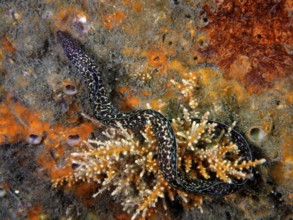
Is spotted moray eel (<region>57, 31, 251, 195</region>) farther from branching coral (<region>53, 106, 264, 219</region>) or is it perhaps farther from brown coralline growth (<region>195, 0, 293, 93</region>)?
brown coralline growth (<region>195, 0, 293, 93</region>)

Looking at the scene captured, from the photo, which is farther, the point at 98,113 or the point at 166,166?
the point at 98,113

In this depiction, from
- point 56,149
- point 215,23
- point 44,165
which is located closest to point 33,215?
point 44,165

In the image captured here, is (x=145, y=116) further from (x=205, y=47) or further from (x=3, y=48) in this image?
(x=3, y=48)

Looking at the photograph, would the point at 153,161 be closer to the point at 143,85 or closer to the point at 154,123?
the point at 154,123

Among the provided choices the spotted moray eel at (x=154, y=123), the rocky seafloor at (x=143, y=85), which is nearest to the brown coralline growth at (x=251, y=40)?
the rocky seafloor at (x=143, y=85)

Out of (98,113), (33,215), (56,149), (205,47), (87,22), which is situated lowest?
(33,215)

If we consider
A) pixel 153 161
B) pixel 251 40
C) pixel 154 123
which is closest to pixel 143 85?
pixel 154 123
